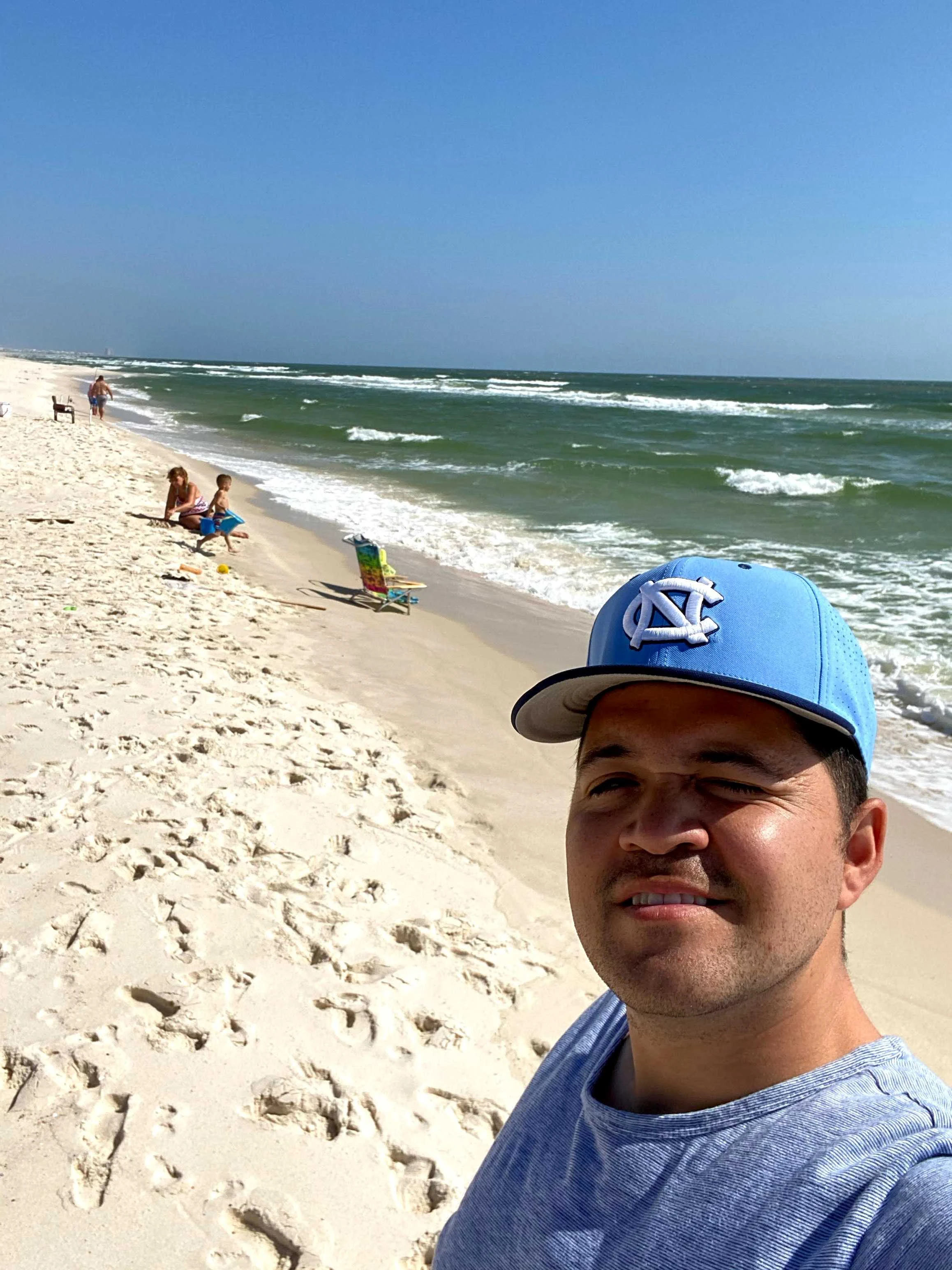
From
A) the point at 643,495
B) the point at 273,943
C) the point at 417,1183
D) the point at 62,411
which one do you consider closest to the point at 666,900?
the point at 417,1183

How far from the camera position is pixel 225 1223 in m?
2.47

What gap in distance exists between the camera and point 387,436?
32469mm

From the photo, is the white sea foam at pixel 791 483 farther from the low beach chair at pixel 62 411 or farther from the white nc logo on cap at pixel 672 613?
the white nc logo on cap at pixel 672 613

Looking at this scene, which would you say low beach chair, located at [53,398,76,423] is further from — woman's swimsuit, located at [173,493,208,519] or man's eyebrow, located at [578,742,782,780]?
man's eyebrow, located at [578,742,782,780]

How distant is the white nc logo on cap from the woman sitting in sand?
37.9 feet

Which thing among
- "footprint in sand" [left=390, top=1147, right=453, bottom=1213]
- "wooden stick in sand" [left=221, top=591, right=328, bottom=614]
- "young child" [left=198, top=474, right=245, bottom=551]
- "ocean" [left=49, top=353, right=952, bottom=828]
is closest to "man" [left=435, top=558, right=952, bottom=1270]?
"footprint in sand" [left=390, top=1147, right=453, bottom=1213]

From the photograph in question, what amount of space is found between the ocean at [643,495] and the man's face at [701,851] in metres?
5.03

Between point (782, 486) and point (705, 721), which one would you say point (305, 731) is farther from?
point (782, 486)

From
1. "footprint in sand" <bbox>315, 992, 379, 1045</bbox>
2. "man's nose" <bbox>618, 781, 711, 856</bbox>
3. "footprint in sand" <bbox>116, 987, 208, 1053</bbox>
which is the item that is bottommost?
"footprint in sand" <bbox>315, 992, 379, 1045</bbox>

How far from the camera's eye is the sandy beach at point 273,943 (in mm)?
2574

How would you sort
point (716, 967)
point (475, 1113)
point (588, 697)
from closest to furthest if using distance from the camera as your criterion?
point (716, 967) < point (588, 697) < point (475, 1113)

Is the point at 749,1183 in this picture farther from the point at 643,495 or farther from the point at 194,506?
the point at 643,495

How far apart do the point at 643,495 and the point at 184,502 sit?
10.7 meters

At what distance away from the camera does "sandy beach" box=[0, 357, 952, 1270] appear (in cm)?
257
